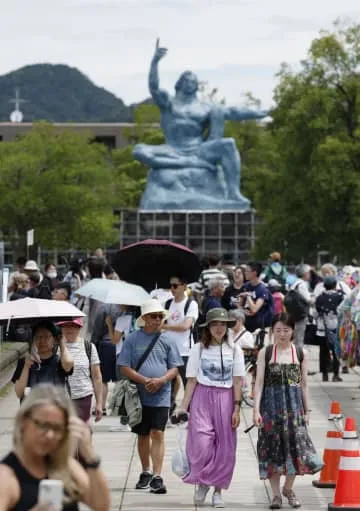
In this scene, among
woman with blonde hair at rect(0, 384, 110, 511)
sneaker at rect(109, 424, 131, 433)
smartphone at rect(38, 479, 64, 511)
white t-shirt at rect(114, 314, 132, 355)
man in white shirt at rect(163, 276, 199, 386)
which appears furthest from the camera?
white t-shirt at rect(114, 314, 132, 355)

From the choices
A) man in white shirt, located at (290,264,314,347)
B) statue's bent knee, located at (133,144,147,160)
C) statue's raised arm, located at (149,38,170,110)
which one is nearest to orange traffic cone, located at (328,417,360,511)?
man in white shirt, located at (290,264,314,347)

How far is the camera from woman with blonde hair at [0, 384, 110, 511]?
596 cm

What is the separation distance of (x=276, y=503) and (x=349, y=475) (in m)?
0.73

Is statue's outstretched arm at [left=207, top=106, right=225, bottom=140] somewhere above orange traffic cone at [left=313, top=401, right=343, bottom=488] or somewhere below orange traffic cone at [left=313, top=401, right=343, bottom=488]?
above

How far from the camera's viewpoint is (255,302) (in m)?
21.0

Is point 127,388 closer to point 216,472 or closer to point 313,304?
point 216,472

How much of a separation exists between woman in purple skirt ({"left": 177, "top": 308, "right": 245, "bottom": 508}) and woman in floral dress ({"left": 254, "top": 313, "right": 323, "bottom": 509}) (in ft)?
0.74

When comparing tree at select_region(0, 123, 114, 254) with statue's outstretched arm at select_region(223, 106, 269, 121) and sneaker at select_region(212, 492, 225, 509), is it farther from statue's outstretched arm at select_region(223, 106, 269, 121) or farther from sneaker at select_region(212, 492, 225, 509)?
sneaker at select_region(212, 492, 225, 509)

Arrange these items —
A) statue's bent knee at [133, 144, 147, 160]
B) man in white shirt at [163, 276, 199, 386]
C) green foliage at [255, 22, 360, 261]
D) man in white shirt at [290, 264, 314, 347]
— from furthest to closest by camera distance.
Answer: statue's bent knee at [133, 144, 147, 160] < green foliage at [255, 22, 360, 261] < man in white shirt at [290, 264, 314, 347] < man in white shirt at [163, 276, 199, 386]

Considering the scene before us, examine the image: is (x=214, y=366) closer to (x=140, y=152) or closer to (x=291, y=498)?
(x=291, y=498)

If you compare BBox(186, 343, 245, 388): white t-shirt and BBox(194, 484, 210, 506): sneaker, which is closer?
BBox(194, 484, 210, 506): sneaker

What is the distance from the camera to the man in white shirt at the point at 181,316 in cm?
1612

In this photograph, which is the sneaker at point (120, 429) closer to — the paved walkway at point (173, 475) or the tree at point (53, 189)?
the paved walkway at point (173, 475)

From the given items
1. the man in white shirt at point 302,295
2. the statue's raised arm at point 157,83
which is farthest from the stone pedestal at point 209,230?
the man in white shirt at point 302,295
